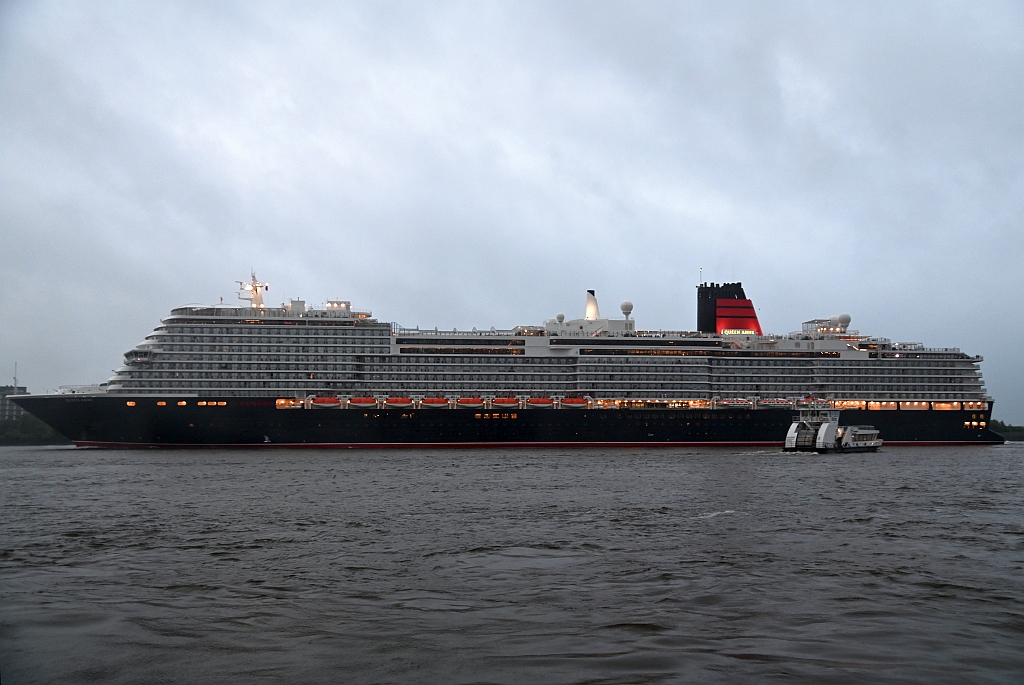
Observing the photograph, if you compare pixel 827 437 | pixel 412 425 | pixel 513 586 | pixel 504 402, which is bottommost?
pixel 513 586

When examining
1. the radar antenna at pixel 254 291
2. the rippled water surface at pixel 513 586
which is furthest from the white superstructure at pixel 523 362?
the rippled water surface at pixel 513 586

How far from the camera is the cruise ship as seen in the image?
77.7 meters

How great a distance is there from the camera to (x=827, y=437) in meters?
75.4

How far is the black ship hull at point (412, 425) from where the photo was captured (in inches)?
3019

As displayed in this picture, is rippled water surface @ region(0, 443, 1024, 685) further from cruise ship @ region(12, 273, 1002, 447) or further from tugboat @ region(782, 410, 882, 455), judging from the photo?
cruise ship @ region(12, 273, 1002, 447)

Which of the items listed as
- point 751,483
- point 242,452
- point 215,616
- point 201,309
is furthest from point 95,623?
point 201,309

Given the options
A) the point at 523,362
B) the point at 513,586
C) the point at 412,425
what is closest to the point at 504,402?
the point at 523,362

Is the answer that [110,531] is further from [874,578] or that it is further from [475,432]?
[475,432]

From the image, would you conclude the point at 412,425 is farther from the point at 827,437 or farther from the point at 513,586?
the point at 513,586

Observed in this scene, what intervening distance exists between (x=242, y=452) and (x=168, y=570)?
54.8 metres

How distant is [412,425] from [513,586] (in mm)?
62640

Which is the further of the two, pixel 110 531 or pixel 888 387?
pixel 888 387

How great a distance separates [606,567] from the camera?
19844mm

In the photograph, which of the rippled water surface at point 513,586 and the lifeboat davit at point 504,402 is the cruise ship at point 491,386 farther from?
the rippled water surface at point 513,586
